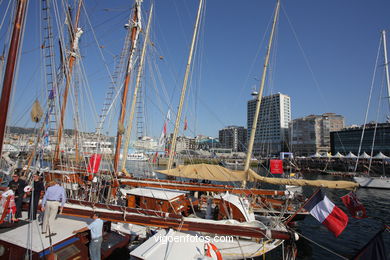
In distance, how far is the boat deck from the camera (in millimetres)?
5566

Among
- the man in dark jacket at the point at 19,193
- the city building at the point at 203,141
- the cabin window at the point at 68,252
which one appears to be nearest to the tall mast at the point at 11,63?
the cabin window at the point at 68,252

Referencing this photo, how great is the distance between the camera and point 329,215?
21.7ft

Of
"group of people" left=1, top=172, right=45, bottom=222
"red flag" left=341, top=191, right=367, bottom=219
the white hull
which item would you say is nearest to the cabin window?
"group of people" left=1, top=172, right=45, bottom=222

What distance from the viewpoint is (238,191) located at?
11766mm

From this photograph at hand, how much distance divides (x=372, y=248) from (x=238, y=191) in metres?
7.91

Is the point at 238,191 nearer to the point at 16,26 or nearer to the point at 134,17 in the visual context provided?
the point at 16,26

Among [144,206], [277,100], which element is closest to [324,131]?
[277,100]

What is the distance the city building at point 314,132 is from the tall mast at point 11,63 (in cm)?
12752

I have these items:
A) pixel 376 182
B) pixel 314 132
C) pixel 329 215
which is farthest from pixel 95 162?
pixel 314 132

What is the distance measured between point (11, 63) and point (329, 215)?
9.65 meters

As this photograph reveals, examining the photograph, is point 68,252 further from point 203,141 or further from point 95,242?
point 203,141

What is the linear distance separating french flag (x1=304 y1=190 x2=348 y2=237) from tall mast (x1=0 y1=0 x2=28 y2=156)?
879 cm

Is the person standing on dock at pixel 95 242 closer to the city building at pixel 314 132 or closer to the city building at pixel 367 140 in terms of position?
the city building at pixel 367 140

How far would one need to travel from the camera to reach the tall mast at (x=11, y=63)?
458 centimetres
